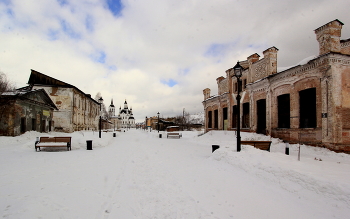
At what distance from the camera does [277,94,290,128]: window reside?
14514mm

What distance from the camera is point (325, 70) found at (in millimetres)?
11375

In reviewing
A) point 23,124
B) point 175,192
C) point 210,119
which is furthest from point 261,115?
point 23,124

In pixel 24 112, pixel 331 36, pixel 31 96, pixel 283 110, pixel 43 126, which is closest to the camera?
pixel 331 36

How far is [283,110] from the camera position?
14922 mm

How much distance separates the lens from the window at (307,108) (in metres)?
12.5

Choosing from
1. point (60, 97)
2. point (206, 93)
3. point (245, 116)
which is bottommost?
point (245, 116)

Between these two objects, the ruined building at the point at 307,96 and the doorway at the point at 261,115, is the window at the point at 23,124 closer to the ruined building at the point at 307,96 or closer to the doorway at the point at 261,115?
the ruined building at the point at 307,96

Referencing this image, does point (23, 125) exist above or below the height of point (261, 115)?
below

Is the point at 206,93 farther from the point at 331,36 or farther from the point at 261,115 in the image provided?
the point at 331,36

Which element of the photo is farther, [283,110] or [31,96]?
[31,96]

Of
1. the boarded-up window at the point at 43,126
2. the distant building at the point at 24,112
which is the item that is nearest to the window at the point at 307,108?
the distant building at the point at 24,112

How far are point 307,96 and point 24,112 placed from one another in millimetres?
22821

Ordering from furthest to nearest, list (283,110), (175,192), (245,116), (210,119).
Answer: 1. (210,119)
2. (245,116)
3. (283,110)
4. (175,192)

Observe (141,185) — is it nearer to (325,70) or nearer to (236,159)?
(236,159)
